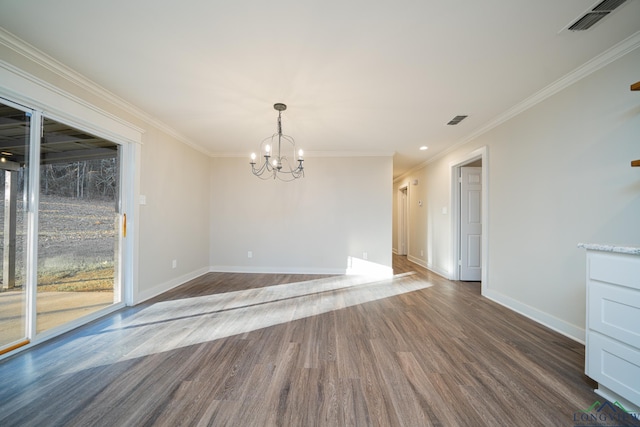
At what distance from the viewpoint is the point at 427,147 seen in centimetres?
472

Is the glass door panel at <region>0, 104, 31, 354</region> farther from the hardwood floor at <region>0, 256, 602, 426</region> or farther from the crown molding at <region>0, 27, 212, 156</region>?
the crown molding at <region>0, 27, 212, 156</region>

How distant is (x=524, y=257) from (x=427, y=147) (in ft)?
8.33

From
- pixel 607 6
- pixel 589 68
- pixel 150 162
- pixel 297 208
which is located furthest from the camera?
pixel 297 208

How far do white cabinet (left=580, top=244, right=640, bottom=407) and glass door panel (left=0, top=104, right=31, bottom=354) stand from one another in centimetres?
415

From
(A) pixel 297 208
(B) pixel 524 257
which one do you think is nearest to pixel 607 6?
(B) pixel 524 257

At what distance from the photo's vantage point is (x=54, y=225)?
237 centimetres

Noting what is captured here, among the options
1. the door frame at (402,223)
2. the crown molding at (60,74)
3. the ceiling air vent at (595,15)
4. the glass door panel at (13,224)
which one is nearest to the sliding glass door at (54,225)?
the glass door panel at (13,224)

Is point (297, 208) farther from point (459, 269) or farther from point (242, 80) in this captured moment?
point (459, 269)

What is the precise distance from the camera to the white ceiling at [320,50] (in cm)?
167

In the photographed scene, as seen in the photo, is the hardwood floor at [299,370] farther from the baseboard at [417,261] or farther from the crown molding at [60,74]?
the baseboard at [417,261]

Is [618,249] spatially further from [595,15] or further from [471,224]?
[471,224]

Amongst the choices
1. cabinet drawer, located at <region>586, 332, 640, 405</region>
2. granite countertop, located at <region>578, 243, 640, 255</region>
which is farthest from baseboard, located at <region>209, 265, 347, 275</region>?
granite countertop, located at <region>578, 243, 640, 255</region>

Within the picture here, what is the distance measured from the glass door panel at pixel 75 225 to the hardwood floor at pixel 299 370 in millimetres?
340

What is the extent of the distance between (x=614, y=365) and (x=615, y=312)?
1.00 feet
